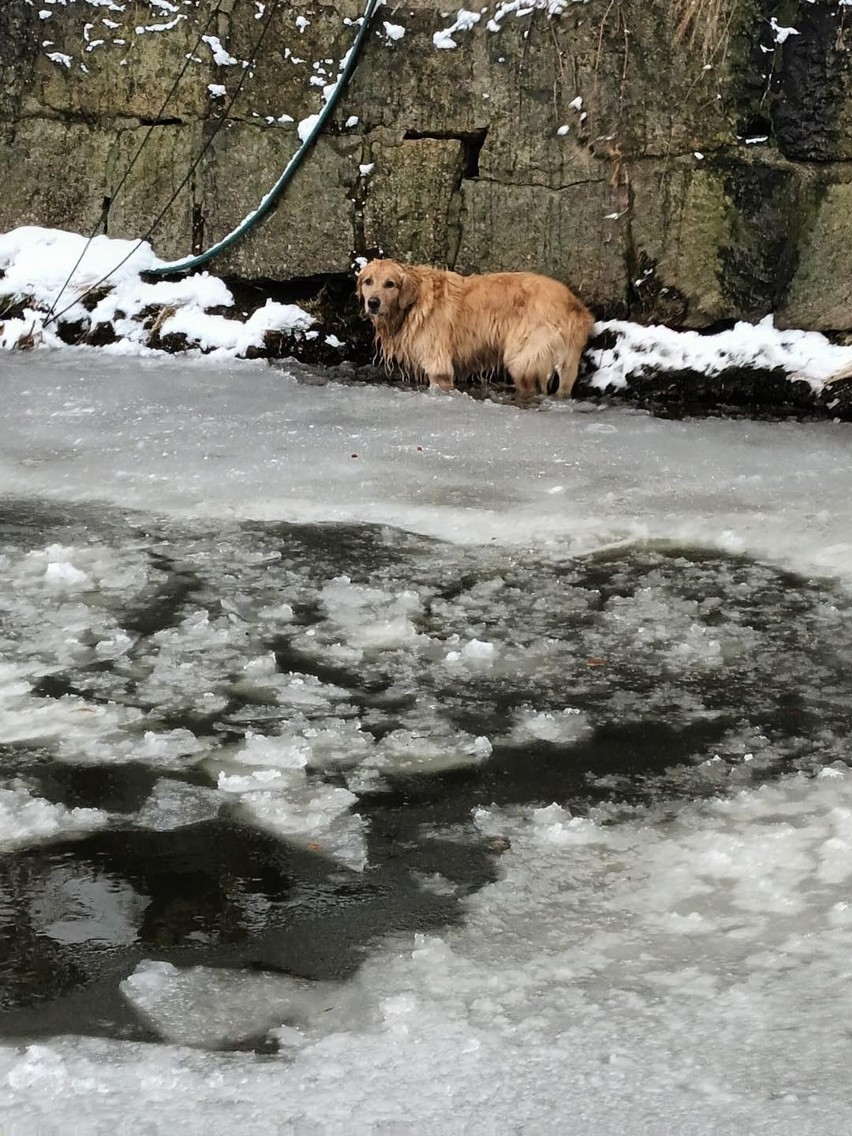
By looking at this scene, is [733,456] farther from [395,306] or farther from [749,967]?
[749,967]

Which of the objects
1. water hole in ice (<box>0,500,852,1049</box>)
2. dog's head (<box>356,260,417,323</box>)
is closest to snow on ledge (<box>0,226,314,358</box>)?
dog's head (<box>356,260,417,323</box>)

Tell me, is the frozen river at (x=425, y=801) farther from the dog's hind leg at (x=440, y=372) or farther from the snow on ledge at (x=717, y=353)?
the dog's hind leg at (x=440, y=372)

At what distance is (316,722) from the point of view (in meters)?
3.33

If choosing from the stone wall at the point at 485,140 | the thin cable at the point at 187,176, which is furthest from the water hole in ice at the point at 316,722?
the thin cable at the point at 187,176

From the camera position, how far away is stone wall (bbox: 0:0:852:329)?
683cm

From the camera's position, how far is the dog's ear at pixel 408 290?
716 centimetres

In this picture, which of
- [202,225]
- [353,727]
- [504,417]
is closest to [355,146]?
[202,225]

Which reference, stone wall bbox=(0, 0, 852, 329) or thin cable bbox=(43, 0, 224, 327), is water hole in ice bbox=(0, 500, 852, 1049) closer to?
stone wall bbox=(0, 0, 852, 329)

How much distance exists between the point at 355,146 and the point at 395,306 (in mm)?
1067

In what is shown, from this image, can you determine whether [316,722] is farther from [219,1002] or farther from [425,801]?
[219,1002]

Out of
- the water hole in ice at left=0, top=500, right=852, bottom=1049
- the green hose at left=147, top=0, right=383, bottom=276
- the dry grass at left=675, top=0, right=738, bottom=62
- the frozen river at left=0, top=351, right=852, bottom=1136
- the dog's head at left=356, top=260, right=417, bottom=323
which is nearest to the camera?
the frozen river at left=0, top=351, right=852, bottom=1136

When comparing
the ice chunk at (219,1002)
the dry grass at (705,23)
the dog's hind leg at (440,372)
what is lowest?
the ice chunk at (219,1002)

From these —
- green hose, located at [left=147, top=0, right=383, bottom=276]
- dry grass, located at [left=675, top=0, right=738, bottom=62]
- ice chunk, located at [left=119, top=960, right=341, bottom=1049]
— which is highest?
dry grass, located at [left=675, top=0, right=738, bottom=62]

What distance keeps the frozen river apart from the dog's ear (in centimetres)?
190
